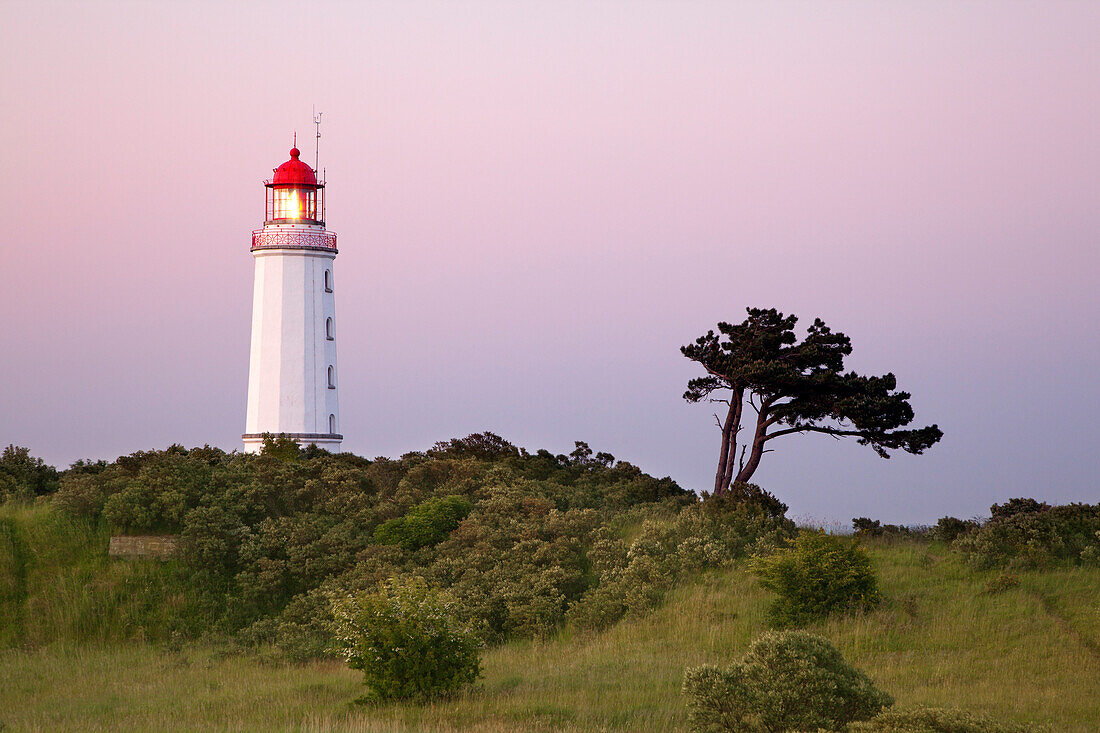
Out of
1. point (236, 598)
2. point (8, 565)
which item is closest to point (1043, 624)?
point (236, 598)

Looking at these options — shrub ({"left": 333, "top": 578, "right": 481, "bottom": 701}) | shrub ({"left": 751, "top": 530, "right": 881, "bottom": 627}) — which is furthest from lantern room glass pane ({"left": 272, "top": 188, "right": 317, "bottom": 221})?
shrub ({"left": 333, "top": 578, "right": 481, "bottom": 701})

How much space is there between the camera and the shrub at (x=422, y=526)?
24688 mm

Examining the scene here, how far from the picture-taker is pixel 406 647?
15352 mm

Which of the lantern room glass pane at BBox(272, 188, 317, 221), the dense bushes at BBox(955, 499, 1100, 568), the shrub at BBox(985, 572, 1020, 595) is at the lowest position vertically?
the shrub at BBox(985, 572, 1020, 595)

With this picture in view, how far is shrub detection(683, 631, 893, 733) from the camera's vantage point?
11.9 m

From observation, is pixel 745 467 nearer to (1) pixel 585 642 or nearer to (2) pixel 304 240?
(1) pixel 585 642

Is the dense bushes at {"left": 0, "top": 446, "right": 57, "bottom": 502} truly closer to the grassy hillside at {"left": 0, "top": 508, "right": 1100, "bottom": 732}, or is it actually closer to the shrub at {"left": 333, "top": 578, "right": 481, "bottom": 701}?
the grassy hillside at {"left": 0, "top": 508, "right": 1100, "bottom": 732}

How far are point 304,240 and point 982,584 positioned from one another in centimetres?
2641

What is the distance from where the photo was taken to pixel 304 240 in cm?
3916

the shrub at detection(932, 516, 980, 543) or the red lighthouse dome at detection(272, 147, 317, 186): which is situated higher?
the red lighthouse dome at detection(272, 147, 317, 186)

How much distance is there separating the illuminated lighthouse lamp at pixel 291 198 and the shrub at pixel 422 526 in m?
17.5

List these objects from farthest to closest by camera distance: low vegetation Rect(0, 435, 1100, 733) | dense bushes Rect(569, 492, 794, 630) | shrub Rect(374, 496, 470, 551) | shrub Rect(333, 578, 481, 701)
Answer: shrub Rect(374, 496, 470, 551), dense bushes Rect(569, 492, 794, 630), shrub Rect(333, 578, 481, 701), low vegetation Rect(0, 435, 1100, 733)

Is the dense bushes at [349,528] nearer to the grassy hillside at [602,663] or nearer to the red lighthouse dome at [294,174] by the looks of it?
the grassy hillside at [602,663]

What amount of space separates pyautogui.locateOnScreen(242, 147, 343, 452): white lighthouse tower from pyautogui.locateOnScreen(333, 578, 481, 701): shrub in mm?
23645
